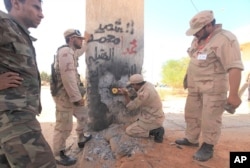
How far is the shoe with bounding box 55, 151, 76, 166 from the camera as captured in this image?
11.5 ft

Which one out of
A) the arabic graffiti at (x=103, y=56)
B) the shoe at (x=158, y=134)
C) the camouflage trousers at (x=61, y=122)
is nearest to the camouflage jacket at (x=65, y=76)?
the camouflage trousers at (x=61, y=122)

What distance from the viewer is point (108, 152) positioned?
136 inches

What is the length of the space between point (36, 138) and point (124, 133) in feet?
7.37

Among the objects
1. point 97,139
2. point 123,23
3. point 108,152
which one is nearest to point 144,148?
point 108,152

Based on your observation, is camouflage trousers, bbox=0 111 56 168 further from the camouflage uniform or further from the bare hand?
the bare hand

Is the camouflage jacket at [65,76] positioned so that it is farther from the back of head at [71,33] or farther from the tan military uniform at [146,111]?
the tan military uniform at [146,111]

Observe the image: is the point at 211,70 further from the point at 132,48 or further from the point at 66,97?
the point at 66,97

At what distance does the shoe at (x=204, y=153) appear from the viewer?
3.03 meters

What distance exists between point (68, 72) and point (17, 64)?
154 centimetres

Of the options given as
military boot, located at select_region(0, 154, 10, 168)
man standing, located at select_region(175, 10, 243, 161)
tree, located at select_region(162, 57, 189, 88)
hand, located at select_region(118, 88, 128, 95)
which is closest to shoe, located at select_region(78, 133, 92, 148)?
hand, located at select_region(118, 88, 128, 95)

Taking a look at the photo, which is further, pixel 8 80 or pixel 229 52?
pixel 229 52

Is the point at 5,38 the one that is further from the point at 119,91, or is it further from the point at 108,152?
the point at 119,91

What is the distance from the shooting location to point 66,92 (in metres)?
3.50

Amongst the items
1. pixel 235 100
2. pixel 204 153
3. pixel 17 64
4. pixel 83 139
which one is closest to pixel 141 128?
pixel 83 139
